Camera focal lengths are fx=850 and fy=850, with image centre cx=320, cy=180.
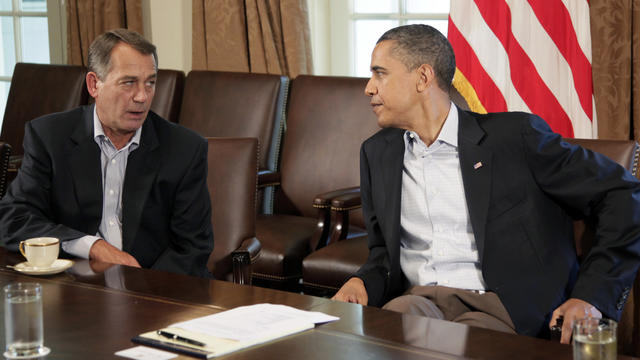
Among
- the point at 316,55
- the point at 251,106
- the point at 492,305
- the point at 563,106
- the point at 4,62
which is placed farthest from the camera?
the point at 4,62

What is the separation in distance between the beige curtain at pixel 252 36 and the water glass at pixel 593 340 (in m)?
3.34

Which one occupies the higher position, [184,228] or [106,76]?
[106,76]

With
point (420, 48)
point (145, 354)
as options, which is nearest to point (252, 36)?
point (420, 48)

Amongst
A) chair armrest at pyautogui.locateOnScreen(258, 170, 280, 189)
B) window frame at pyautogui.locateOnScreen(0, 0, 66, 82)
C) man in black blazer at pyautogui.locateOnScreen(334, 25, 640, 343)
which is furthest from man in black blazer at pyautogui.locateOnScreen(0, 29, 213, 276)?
window frame at pyautogui.locateOnScreen(0, 0, 66, 82)

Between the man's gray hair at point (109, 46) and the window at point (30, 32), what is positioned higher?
the window at point (30, 32)

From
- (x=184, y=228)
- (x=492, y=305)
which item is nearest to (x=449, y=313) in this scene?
(x=492, y=305)

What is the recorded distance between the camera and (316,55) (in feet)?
15.6

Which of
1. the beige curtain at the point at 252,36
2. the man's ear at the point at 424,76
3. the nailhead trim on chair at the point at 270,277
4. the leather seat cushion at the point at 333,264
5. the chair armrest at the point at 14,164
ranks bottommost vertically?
the nailhead trim on chair at the point at 270,277

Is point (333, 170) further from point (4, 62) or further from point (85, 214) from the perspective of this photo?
point (4, 62)

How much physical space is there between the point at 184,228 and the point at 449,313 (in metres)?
0.83

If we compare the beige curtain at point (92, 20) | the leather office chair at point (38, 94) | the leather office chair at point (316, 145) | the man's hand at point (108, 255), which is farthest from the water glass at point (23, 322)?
the beige curtain at point (92, 20)

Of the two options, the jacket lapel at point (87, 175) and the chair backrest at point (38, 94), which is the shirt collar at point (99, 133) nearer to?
the jacket lapel at point (87, 175)

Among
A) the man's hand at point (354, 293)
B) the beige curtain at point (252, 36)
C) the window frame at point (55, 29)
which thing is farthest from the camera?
the window frame at point (55, 29)

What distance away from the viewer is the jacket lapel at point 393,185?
235 centimetres
